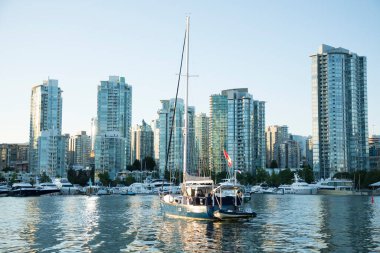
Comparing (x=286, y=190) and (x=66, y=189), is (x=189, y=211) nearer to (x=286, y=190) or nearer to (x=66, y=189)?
(x=286, y=190)

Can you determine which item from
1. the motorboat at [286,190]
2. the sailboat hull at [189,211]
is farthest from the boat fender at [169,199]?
the motorboat at [286,190]

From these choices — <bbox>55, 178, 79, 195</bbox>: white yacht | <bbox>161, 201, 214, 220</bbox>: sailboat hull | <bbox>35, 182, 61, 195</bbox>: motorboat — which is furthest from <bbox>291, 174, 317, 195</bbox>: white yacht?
<bbox>161, 201, 214, 220</bbox>: sailboat hull

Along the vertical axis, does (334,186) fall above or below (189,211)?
below

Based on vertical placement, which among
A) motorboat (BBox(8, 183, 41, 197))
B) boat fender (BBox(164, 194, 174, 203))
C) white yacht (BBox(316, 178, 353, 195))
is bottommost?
motorboat (BBox(8, 183, 41, 197))

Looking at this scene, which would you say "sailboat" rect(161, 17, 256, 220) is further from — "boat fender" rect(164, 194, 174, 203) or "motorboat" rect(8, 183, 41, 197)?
"motorboat" rect(8, 183, 41, 197)

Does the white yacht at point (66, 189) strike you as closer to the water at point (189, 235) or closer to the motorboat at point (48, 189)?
the motorboat at point (48, 189)

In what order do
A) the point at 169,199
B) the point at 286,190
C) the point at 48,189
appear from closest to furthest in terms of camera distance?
1. the point at 169,199
2. the point at 48,189
3. the point at 286,190

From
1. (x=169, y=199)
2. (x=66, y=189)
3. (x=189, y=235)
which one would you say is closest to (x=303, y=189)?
(x=66, y=189)

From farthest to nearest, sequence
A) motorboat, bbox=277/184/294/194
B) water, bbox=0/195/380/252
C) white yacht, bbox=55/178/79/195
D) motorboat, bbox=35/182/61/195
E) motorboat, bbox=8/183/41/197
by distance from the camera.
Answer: white yacht, bbox=55/178/79/195 → motorboat, bbox=277/184/294/194 → motorboat, bbox=35/182/61/195 → motorboat, bbox=8/183/41/197 → water, bbox=0/195/380/252

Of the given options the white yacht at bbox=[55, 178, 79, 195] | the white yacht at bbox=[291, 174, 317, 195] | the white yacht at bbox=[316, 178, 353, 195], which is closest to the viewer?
the white yacht at bbox=[316, 178, 353, 195]

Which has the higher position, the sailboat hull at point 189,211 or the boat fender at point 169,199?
the boat fender at point 169,199

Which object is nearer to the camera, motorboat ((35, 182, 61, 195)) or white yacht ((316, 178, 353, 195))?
motorboat ((35, 182, 61, 195))

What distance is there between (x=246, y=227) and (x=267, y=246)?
43.4ft

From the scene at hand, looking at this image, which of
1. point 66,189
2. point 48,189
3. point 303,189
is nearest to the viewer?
point 48,189
